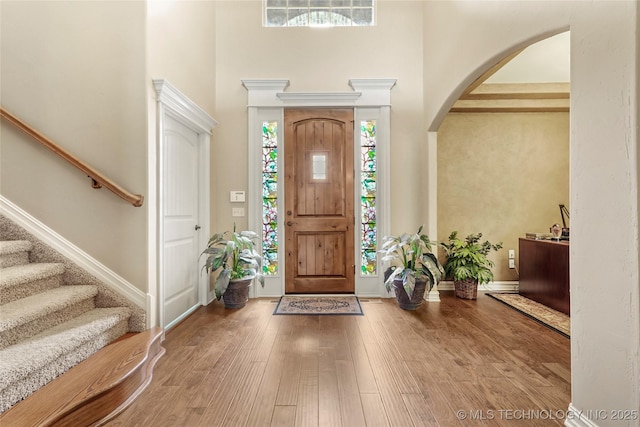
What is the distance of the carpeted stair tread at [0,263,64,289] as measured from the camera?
1.88m

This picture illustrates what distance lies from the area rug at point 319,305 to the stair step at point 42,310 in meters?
1.65

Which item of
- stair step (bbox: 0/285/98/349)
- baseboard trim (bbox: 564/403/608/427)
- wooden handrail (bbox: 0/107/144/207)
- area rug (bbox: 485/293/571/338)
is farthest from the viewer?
area rug (bbox: 485/293/571/338)

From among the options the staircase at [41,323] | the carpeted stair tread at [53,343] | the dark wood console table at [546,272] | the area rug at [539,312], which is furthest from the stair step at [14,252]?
the dark wood console table at [546,272]

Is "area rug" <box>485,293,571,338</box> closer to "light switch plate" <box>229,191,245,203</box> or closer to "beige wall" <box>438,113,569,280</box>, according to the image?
"beige wall" <box>438,113,569,280</box>

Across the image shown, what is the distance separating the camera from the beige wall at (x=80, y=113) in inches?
91.3

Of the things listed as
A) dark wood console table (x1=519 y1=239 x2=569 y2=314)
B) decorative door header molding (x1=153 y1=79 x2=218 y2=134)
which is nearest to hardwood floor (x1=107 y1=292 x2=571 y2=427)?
dark wood console table (x1=519 y1=239 x2=569 y2=314)

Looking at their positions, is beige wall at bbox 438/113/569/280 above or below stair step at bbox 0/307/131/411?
above

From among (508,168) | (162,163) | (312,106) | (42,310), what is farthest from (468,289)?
(42,310)

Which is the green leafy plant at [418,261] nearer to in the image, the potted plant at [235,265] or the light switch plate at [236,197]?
the potted plant at [235,265]

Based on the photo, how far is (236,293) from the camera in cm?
330

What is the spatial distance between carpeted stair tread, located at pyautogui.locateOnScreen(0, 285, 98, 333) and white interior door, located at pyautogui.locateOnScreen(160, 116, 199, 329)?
0.54 metres

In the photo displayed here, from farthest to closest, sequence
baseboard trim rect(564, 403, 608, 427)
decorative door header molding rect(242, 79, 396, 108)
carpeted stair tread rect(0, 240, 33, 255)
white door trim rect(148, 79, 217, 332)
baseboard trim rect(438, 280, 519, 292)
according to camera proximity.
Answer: baseboard trim rect(438, 280, 519, 292) → decorative door header molding rect(242, 79, 396, 108) → white door trim rect(148, 79, 217, 332) → carpeted stair tread rect(0, 240, 33, 255) → baseboard trim rect(564, 403, 608, 427)

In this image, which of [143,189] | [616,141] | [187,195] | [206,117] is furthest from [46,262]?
[616,141]

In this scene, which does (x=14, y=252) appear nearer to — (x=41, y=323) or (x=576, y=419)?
(x=41, y=323)
